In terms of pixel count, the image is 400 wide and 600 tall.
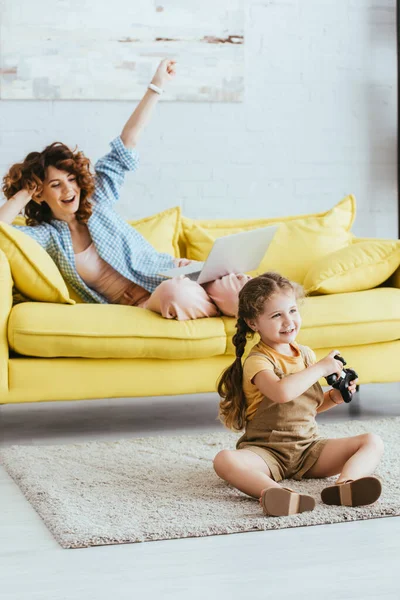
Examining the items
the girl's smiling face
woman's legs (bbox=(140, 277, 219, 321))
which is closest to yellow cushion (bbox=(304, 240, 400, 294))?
woman's legs (bbox=(140, 277, 219, 321))

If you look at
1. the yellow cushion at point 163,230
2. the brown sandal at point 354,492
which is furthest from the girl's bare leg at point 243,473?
the yellow cushion at point 163,230

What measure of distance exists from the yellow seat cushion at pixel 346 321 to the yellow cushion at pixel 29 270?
1.86 feet

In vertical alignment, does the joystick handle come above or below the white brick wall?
below

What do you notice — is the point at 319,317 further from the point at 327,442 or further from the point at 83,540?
the point at 83,540

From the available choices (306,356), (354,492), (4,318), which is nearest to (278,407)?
(306,356)

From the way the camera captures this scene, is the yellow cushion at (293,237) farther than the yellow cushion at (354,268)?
Yes

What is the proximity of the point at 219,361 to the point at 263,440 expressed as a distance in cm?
76

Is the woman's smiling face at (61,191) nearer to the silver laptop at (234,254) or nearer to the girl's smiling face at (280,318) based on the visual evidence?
the silver laptop at (234,254)

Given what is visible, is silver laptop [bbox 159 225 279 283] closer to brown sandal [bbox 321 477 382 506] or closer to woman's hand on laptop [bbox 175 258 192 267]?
woman's hand on laptop [bbox 175 258 192 267]

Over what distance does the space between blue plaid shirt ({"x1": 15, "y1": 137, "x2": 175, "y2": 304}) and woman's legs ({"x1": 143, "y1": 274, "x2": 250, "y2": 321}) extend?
29 cm

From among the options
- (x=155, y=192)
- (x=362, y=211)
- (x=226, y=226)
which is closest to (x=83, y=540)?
(x=226, y=226)

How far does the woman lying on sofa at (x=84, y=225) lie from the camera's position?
3.17 m

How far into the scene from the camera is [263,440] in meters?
2.19

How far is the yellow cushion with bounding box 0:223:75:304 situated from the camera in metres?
2.85
